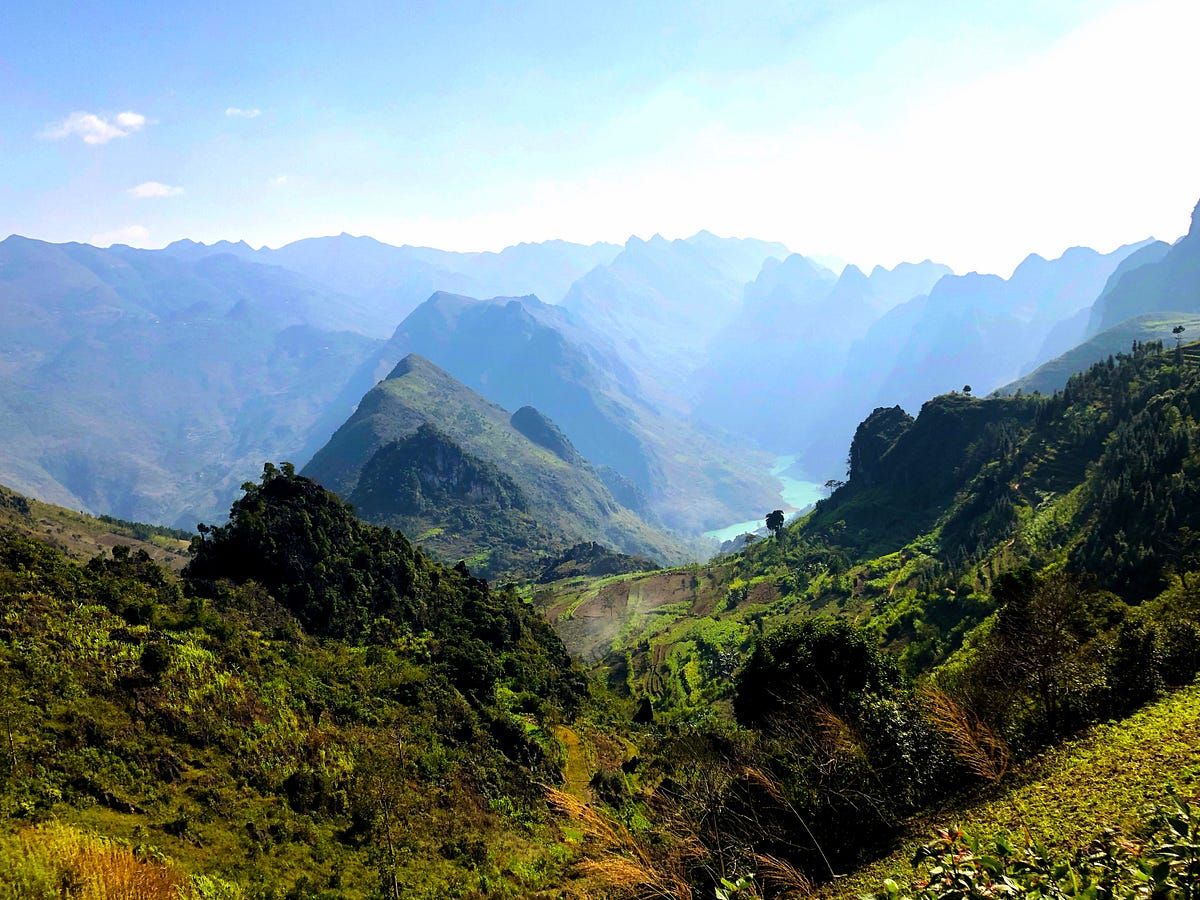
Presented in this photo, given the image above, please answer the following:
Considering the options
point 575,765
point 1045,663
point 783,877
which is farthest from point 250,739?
point 1045,663

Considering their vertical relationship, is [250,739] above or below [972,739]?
below

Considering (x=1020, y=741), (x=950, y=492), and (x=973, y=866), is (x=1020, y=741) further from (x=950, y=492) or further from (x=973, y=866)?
(x=950, y=492)

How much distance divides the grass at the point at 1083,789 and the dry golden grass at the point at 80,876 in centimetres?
1205

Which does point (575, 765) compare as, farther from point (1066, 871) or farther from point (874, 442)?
point (874, 442)

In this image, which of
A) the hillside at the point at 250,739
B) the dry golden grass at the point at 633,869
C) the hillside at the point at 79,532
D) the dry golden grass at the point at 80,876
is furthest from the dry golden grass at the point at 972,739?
the hillside at the point at 79,532

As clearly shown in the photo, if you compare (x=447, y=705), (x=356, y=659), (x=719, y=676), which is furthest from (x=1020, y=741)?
(x=719, y=676)

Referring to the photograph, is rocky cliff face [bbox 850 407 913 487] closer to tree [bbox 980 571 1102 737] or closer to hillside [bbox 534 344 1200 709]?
hillside [bbox 534 344 1200 709]

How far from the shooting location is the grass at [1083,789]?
37.7ft

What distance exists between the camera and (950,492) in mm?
101875

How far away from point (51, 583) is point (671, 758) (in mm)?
33665

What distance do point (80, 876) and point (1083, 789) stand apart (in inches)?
738

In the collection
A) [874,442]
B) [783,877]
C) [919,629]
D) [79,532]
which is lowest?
[79,532]

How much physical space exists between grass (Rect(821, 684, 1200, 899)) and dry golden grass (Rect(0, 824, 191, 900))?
12054mm

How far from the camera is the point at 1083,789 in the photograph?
508 inches
